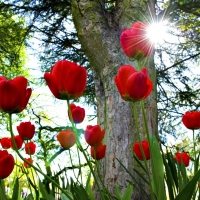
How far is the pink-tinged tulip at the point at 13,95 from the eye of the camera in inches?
25.1

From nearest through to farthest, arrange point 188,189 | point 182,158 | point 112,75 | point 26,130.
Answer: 1. point 188,189
2. point 26,130
3. point 182,158
4. point 112,75

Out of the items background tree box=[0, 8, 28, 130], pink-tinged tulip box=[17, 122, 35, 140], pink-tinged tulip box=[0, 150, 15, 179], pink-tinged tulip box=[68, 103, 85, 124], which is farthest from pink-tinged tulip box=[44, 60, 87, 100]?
background tree box=[0, 8, 28, 130]

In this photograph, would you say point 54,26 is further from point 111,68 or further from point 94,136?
point 94,136

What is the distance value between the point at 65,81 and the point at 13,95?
0.33ft

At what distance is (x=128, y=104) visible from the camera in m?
2.47

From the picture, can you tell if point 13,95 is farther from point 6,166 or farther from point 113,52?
point 113,52

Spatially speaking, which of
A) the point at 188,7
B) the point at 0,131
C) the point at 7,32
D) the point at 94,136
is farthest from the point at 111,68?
the point at 0,131

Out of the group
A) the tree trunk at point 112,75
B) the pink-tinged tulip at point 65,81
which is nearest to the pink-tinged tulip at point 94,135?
the pink-tinged tulip at point 65,81

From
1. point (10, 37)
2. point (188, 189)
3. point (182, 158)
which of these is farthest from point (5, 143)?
point (10, 37)

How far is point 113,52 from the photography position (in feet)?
8.92

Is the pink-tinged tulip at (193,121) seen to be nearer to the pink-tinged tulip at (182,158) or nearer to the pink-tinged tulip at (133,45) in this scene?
the pink-tinged tulip at (182,158)

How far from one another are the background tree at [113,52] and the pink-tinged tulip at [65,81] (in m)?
1.07

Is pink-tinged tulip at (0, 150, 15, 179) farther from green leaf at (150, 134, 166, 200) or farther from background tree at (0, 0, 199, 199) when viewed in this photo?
background tree at (0, 0, 199, 199)

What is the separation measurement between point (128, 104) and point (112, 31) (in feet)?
2.27
